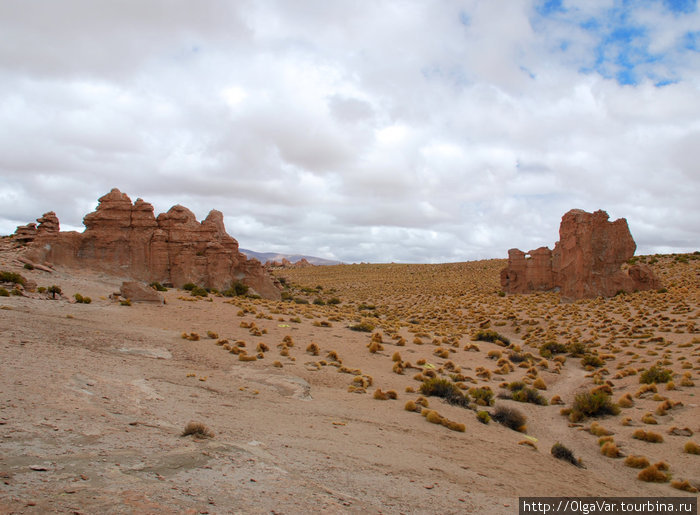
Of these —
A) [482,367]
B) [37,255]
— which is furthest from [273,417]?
[37,255]

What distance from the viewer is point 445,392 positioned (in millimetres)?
16391

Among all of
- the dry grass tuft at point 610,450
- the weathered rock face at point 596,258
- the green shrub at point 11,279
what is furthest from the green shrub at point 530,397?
the weathered rock face at point 596,258

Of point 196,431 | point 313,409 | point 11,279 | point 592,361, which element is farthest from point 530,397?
point 11,279

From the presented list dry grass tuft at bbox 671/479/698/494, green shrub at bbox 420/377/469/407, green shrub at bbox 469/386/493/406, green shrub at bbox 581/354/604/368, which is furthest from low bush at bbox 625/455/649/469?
green shrub at bbox 581/354/604/368

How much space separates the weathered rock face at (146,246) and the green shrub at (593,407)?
101ft

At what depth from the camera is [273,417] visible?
11180mm

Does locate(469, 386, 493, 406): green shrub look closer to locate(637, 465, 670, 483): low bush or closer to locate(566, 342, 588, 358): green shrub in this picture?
locate(637, 465, 670, 483): low bush

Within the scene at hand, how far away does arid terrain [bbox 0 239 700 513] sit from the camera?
20.9 feet

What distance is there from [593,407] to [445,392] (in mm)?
5154

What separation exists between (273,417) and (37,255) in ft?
98.7

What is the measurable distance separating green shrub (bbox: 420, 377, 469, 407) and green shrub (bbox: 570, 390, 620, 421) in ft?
12.4

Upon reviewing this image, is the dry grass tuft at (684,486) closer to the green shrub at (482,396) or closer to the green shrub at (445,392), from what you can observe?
the green shrub at (445,392)

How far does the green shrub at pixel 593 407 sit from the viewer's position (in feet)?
50.5

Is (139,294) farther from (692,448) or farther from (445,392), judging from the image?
(692,448)
